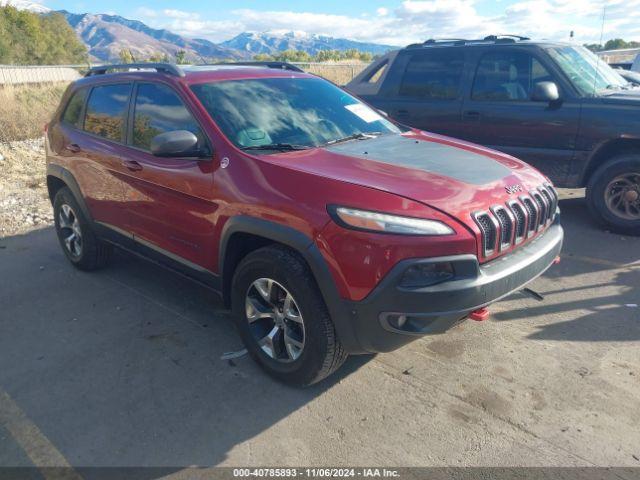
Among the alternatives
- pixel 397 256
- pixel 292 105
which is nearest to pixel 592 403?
pixel 397 256

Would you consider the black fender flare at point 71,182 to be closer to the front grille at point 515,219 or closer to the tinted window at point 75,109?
the tinted window at point 75,109

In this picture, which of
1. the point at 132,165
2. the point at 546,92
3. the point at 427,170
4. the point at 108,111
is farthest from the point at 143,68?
the point at 546,92

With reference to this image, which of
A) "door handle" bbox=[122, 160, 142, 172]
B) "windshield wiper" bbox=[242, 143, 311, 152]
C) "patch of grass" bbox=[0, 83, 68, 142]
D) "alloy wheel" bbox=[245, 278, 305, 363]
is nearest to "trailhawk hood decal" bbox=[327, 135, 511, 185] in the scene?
"windshield wiper" bbox=[242, 143, 311, 152]

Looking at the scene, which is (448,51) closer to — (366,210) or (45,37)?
(366,210)

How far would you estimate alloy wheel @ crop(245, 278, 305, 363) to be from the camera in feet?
9.83

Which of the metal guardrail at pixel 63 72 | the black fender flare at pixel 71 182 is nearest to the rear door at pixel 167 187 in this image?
the black fender flare at pixel 71 182

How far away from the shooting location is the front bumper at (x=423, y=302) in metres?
2.52

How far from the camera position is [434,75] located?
22.1ft

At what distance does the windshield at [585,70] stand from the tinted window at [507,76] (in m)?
0.25

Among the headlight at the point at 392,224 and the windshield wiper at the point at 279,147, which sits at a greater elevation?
the windshield wiper at the point at 279,147

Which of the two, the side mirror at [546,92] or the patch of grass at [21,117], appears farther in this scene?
the patch of grass at [21,117]

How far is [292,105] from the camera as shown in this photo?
149 inches

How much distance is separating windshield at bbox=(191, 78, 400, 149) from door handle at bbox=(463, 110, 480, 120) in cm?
253

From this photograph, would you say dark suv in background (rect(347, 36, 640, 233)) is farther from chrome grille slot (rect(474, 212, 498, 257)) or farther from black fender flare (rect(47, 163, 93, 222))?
black fender flare (rect(47, 163, 93, 222))
